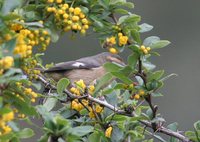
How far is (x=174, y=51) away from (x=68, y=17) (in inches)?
501

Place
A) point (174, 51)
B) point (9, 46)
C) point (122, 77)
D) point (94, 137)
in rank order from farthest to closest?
point (174, 51) → point (122, 77) → point (94, 137) → point (9, 46)

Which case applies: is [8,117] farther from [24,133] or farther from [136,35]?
[136,35]

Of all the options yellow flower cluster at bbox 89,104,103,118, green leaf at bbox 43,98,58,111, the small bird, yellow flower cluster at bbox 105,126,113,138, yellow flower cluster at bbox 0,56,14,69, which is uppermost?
yellow flower cluster at bbox 0,56,14,69

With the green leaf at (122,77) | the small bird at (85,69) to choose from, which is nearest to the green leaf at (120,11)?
the green leaf at (122,77)

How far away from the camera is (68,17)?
3670 millimetres

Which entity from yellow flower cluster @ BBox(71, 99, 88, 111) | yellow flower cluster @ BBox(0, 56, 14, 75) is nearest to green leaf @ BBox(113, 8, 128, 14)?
yellow flower cluster @ BBox(71, 99, 88, 111)

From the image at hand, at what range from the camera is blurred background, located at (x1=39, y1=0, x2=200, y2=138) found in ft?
47.0

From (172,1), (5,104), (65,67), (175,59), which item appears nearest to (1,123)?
(5,104)

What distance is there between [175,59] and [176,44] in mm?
462

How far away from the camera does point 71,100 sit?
391cm

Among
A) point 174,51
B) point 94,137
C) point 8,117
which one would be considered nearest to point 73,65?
point 94,137

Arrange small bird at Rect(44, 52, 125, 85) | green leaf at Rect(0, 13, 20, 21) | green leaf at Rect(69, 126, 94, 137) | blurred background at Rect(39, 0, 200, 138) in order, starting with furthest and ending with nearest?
blurred background at Rect(39, 0, 200, 138), small bird at Rect(44, 52, 125, 85), green leaf at Rect(69, 126, 94, 137), green leaf at Rect(0, 13, 20, 21)

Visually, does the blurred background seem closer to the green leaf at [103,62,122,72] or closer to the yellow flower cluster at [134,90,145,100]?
the yellow flower cluster at [134,90,145,100]

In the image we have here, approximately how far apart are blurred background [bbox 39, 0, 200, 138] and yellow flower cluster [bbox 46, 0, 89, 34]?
950cm
